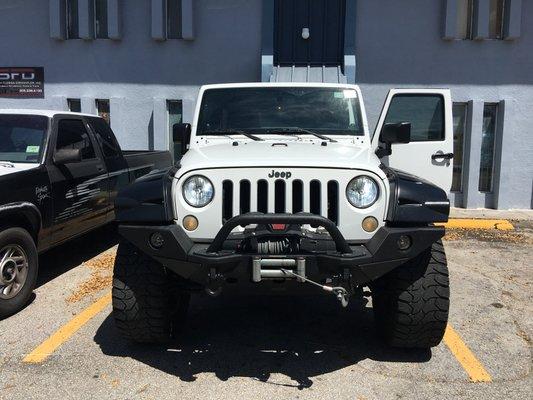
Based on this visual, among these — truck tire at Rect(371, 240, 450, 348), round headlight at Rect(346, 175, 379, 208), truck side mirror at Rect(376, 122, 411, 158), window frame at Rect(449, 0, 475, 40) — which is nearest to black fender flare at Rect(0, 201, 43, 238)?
round headlight at Rect(346, 175, 379, 208)

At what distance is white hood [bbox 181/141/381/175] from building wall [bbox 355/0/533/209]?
6.49 metres

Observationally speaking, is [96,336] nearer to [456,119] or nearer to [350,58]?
[350,58]

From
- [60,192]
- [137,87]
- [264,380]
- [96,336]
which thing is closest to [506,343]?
[264,380]

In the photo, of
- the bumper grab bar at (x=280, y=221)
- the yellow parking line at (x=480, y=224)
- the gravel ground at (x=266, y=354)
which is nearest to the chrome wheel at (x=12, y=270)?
the gravel ground at (x=266, y=354)

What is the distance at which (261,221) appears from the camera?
9.65 ft

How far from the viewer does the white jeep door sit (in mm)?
5902

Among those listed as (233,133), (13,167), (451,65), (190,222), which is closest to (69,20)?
(13,167)

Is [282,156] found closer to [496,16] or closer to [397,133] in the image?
[397,133]

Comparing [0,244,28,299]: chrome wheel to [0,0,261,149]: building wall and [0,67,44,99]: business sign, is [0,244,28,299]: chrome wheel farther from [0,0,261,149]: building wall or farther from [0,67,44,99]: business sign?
[0,67,44,99]: business sign

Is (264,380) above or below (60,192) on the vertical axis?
below

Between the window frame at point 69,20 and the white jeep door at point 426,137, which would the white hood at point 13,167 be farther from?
the window frame at point 69,20

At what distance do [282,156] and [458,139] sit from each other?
7.85 m

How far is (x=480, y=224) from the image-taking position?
868cm

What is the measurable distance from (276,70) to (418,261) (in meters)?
7.26
